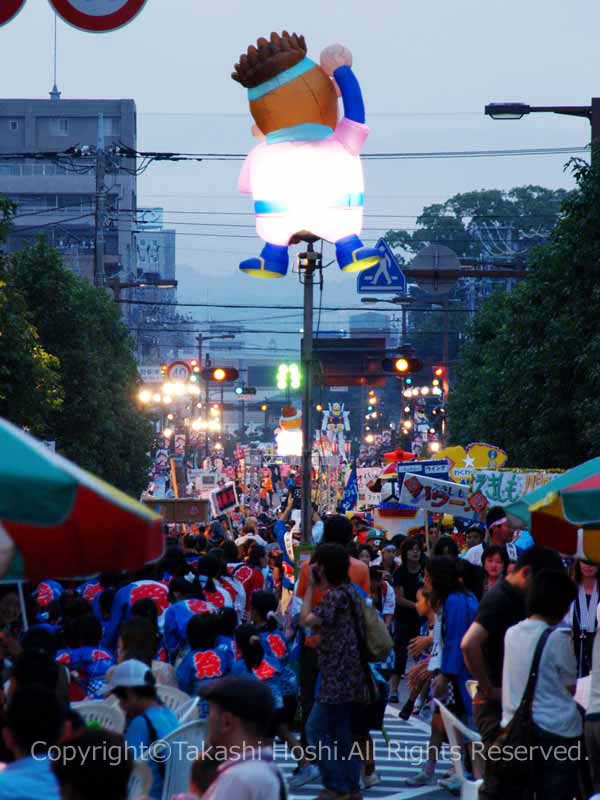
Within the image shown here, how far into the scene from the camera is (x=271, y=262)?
49.4 feet

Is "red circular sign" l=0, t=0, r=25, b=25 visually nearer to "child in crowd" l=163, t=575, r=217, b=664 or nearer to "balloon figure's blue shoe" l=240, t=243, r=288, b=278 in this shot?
"balloon figure's blue shoe" l=240, t=243, r=288, b=278

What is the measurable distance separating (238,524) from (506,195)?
113960mm

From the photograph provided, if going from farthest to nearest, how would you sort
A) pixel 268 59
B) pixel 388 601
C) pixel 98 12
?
1. pixel 388 601
2. pixel 268 59
3. pixel 98 12

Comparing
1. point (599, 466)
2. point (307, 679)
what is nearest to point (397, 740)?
point (307, 679)


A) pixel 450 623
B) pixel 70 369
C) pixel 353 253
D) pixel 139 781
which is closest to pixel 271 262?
pixel 353 253

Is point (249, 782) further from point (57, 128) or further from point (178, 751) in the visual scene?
point (57, 128)

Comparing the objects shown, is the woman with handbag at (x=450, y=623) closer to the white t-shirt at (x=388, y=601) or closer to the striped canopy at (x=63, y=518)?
the striped canopy at (x=63, y=518)

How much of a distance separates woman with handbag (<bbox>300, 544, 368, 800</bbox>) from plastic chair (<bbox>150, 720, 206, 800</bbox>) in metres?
2.10

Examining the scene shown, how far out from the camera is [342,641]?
955 cm

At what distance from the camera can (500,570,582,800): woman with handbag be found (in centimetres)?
744

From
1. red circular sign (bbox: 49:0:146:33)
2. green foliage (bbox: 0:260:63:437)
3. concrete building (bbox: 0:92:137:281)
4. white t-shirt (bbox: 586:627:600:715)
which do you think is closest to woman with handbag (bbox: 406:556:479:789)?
white t-shirt (bbox: 586:627:600:715)

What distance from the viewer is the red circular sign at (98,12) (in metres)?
13.5

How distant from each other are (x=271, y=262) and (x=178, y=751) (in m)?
8.34

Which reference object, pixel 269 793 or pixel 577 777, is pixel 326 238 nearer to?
pixel 577 777
